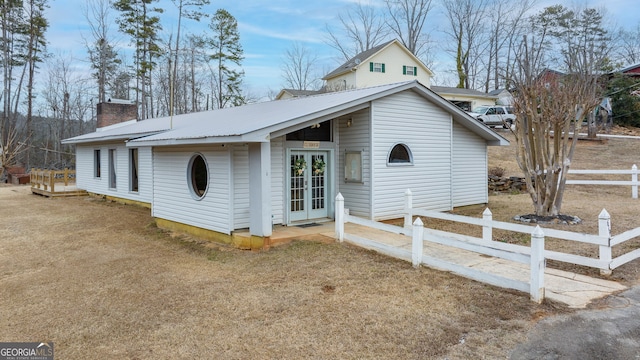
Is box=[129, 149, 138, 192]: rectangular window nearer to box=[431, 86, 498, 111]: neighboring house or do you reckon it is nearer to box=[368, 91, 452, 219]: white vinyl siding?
box=[368, 91, 452, 219]: white vinyl siding

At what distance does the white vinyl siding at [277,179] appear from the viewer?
8.63 metres

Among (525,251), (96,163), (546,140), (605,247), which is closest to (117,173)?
(96,163)

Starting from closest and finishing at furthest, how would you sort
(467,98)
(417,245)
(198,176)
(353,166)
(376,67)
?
(417,245) → (198,176) → (353,166) → (376,67) → (467,98)

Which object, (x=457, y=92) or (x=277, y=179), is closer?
(x=277, y=179)

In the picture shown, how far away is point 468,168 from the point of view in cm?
1187

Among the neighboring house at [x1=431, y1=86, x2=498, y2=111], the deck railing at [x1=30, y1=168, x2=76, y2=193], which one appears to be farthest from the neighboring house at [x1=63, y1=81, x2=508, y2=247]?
the neighboring house at [x1=431, y1=86, x2=498, y2=111]

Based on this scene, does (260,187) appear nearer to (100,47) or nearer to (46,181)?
(46,181)

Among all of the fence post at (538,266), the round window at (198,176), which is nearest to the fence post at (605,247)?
the fence post at (538,266)

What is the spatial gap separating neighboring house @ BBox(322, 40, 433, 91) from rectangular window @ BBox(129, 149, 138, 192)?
19.2m

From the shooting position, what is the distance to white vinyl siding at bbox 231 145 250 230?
25.8 ft

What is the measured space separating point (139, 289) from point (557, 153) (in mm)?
9045

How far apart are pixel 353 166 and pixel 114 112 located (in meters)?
15.2

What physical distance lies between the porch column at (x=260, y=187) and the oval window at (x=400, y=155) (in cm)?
355

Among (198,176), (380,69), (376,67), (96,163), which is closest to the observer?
(198,176)
